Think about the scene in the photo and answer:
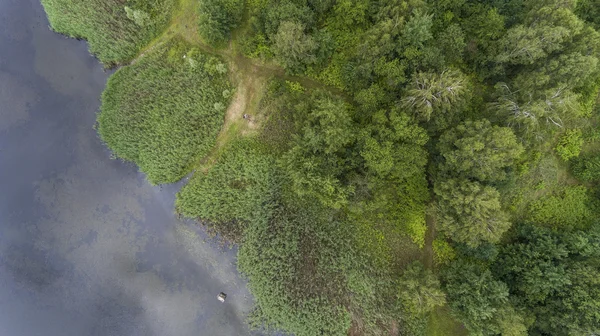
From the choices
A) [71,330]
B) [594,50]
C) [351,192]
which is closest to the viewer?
[594,50]

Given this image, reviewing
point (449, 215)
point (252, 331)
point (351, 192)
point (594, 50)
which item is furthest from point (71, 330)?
point (594, 50)

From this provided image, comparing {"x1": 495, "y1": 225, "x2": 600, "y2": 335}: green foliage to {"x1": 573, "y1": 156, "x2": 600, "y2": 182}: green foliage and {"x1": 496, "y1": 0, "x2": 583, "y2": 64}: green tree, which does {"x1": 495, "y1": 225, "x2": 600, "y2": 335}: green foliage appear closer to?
{"x1": 573, "y1": 156, "x2": 600, "y2": 182}: green foliage

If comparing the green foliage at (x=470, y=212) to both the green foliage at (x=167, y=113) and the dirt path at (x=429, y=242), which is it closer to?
the dirt path at (x=429, y=242)

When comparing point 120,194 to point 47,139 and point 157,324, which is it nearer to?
point 47,139

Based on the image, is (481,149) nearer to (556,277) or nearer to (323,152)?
(323,152)

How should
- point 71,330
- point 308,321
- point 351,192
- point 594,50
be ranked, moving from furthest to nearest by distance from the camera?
point 71,330
point 308,321
point 351,192
point 594,50

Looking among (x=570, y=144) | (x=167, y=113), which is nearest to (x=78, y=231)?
(x=167, y=113)

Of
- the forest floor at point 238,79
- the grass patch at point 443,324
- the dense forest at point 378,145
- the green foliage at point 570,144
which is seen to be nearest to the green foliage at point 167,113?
the dense forest at point 378,145

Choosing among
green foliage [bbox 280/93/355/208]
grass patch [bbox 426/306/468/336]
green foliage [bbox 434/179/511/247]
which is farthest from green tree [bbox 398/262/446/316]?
green foliage [bbox 280/93/355/208]
